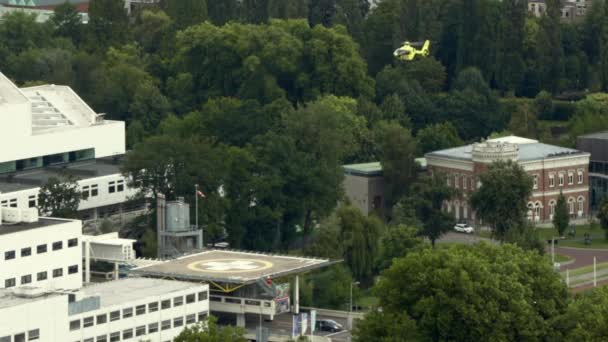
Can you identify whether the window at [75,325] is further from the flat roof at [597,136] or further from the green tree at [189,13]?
the green tree at [189,13]

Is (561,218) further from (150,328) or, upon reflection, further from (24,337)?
(24,337)

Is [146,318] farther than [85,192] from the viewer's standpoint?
No

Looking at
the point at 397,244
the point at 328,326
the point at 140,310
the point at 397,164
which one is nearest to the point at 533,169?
the point at 397,164

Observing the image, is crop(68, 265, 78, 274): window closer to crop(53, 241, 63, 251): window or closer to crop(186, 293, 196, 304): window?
crop(53, 241, 63, 251): window

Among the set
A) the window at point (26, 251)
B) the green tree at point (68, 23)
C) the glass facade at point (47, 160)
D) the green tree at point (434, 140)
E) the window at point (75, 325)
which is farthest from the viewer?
the green tree at point (68, 23)

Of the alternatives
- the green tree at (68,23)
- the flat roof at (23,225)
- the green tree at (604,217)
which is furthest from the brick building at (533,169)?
the green tree at (68,23)

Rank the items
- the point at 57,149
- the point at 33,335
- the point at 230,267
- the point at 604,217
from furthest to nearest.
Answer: the point at 57,149 < the point at 604,217 < the point at 230,267 < the point at 33,335

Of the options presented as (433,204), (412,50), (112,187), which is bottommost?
(433,204)

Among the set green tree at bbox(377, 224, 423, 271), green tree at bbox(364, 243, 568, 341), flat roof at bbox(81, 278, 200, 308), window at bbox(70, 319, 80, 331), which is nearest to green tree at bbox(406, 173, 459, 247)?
green tree at bbox(377, 224, 423, 271)
